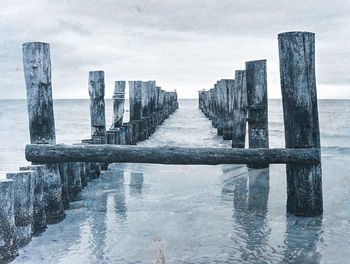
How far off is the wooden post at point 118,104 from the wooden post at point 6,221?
20.9ft

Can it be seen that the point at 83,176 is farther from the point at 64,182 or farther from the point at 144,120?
the point at 144,120

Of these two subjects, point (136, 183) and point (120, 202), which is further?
point (136, 183)

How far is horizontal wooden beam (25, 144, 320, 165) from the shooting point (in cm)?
399

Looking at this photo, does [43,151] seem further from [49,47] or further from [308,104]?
[308,104]

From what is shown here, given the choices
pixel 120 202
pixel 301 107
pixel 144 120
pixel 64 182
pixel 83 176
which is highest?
pixel 301 107

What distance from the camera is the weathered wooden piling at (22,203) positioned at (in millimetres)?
3287

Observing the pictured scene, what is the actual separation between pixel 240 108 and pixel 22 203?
597 centimetres

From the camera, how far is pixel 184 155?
4.03 metres

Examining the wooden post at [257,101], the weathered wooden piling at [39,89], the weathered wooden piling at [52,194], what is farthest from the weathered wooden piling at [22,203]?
the wooden post at [257,101]

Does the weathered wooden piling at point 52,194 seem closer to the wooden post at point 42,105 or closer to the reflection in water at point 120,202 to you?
the wooden post at point 42,105

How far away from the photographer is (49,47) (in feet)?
13.6

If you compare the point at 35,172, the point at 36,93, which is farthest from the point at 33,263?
the point at 36,93

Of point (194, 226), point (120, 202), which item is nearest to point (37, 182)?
point (120, 202)

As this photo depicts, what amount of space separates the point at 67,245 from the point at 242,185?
3218mm
